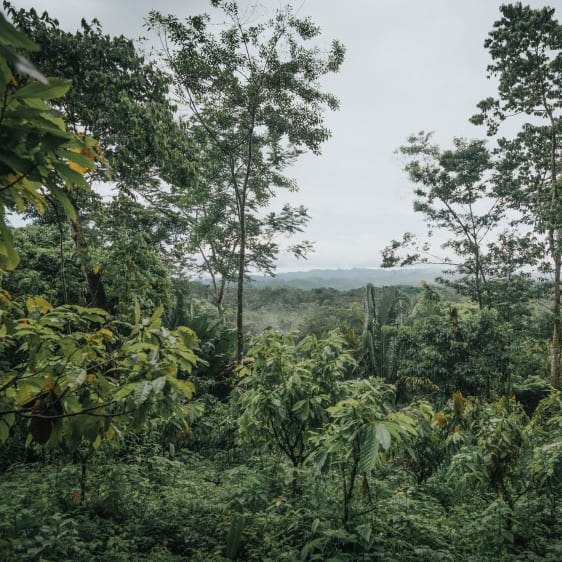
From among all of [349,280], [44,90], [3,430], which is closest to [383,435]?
[3,430]

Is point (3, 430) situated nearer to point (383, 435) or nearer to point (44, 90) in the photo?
point (44, 90)

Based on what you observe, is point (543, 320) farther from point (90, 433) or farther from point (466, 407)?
point (90, 433)

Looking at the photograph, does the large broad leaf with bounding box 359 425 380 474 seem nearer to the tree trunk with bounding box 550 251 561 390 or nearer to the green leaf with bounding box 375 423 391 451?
the green leaf with bounding box 375 423 391 451

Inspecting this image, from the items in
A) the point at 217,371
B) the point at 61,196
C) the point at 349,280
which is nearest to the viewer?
the point at 61,196

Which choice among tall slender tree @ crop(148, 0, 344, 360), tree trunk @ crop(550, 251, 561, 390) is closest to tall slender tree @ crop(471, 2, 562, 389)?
tree trunk @ crop(550, 251, 561, 390)

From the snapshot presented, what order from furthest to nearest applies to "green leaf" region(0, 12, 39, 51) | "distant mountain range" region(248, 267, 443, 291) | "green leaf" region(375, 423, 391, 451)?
"distant mountain range" region(248, 267, 443, 291) < "green leaf" region(375, 423, 391, 451) < "green leaf" region(0, 12, 39, 51)

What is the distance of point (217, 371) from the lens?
7586 millimetres

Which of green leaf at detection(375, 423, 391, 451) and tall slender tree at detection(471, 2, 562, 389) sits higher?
tall slender tree at detection(471, 2, 562, 389)

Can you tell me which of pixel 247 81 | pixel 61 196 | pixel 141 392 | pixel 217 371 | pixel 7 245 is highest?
pixel 247 81

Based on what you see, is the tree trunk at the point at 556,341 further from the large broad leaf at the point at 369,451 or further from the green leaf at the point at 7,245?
the green leaf at the point at 7,245

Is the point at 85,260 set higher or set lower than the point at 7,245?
higher

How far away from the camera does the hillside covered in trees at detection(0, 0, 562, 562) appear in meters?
1.42

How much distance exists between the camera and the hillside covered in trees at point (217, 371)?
142 centimetres

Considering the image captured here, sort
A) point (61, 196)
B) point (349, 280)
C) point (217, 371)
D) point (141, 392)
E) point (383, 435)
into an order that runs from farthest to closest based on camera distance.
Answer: point (349, 280), point (217, 371), point (383, 435), point (141, 392), point (61, 196)
